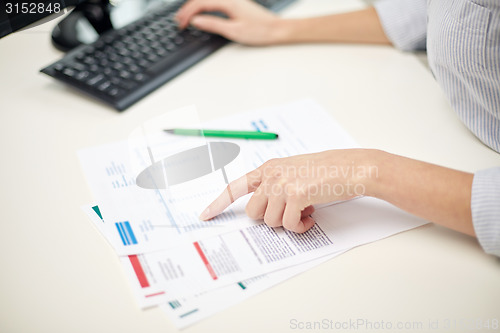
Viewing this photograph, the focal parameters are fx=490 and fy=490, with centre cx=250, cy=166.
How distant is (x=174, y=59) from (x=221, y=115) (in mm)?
178

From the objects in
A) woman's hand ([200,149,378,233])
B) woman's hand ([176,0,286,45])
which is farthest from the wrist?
woman's hand ([200,149,378,233])

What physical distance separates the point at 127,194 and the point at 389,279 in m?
0.35

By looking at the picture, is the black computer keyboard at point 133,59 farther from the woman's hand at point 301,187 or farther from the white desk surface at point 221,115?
the woman's hand at point 301,187

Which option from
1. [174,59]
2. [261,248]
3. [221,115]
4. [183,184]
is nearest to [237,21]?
[174,59]

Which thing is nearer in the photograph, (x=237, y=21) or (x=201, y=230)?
(x=201, y=230)

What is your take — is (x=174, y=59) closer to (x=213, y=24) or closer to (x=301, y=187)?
(x=213, y=24)

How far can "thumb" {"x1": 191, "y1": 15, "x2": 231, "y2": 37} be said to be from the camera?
0.98 meters

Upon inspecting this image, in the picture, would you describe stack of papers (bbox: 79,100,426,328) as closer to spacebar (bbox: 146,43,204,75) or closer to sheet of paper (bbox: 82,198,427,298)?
sheet of paper (bbox: 82,198,427,298)

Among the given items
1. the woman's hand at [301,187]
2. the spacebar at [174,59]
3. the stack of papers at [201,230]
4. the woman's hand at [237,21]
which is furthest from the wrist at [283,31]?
the woman's hand at [301,187]

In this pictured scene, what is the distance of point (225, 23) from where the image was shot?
98 centimetres

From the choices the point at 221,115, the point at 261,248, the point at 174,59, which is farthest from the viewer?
the point at 174,59

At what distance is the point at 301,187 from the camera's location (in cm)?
61

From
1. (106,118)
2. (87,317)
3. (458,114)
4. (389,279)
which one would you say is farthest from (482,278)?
(106,118)

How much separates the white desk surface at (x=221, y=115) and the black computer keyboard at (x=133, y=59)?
0.09 ft
